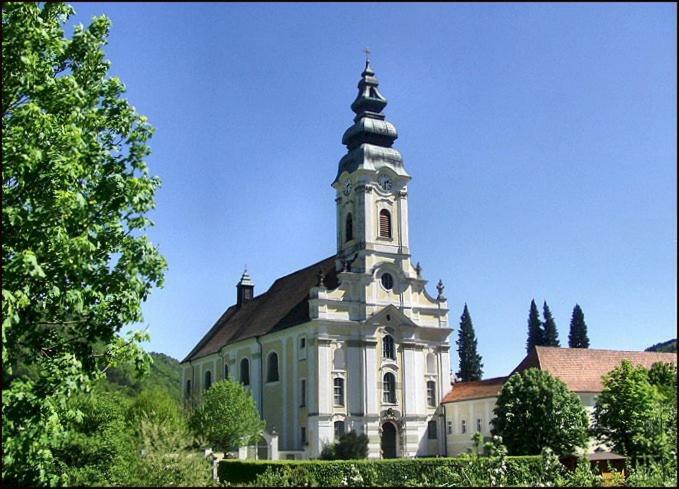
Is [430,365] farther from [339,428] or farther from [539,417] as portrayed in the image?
[539,417]

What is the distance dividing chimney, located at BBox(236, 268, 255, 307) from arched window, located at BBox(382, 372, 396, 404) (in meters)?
22.8

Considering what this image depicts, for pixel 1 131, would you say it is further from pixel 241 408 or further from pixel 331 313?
pixel 331 313

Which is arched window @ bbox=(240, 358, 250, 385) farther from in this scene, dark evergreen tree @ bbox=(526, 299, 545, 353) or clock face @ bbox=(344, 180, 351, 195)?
dark evergreen tree @ bbox=(526, 299, 545, 353)

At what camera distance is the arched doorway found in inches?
1818

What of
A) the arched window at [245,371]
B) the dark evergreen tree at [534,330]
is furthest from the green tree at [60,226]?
the dark evergreen tree at [534,330]

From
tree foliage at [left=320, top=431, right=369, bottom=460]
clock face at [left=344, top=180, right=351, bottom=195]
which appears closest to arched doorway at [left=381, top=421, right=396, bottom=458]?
tree foliage at [left=320, top=431, right=369, bottom=460]

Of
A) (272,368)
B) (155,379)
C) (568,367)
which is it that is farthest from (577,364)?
(155,379)

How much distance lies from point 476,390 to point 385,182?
15158 millimetres

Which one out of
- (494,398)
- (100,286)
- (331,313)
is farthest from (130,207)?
(494,398)

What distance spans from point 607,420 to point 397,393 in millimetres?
15566

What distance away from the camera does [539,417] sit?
35219mm

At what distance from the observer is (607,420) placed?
113 feet

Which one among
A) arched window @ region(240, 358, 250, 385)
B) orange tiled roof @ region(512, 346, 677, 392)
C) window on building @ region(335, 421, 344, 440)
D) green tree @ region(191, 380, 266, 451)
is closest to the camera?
green tree @ region(191, 380, 266, 451)

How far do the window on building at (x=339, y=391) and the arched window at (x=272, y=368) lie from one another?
241 inches
